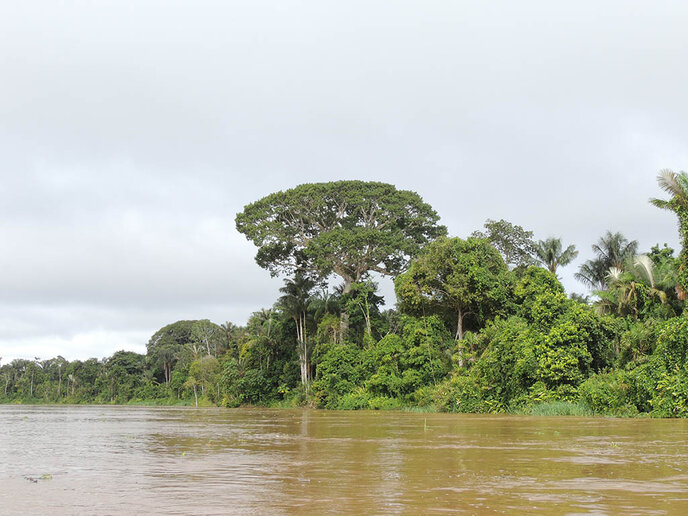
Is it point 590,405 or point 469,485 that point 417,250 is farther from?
point 469,485

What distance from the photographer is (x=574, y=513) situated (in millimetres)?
4383

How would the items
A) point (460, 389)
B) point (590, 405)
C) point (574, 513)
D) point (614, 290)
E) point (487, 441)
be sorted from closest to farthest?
point (574, 513) → point (487, 441) → point (590, 405) → point (460, 389) → point (614, 290)

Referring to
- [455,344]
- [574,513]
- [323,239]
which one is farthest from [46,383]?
[574,513]

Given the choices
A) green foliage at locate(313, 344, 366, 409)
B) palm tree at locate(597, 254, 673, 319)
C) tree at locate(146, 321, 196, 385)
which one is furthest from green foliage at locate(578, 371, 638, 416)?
tree at locate(146, 321, 196, 385)

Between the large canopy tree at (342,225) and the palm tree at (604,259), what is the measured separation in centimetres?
1053

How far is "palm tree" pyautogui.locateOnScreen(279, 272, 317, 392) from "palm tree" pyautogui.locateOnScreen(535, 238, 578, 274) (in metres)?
16.4

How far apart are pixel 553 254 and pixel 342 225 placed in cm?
1487

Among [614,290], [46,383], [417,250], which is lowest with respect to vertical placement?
[46,383]

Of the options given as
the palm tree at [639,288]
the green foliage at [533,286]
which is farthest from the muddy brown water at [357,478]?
the green foliage at [533,286]

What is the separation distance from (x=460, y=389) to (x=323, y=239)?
16.2m

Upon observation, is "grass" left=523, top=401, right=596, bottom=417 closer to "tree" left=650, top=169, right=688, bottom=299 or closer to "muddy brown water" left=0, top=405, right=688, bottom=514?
"tree" left=650, top=169, right=688, bottom=299

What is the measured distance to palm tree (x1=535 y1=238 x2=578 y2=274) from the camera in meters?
43.3

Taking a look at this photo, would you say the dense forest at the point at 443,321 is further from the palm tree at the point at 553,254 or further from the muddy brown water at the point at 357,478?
the muddy brown water at the point at 357,478

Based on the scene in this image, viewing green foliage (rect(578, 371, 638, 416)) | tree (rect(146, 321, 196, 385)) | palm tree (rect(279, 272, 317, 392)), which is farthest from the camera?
tree (rect(146, 321, 196, 385))
